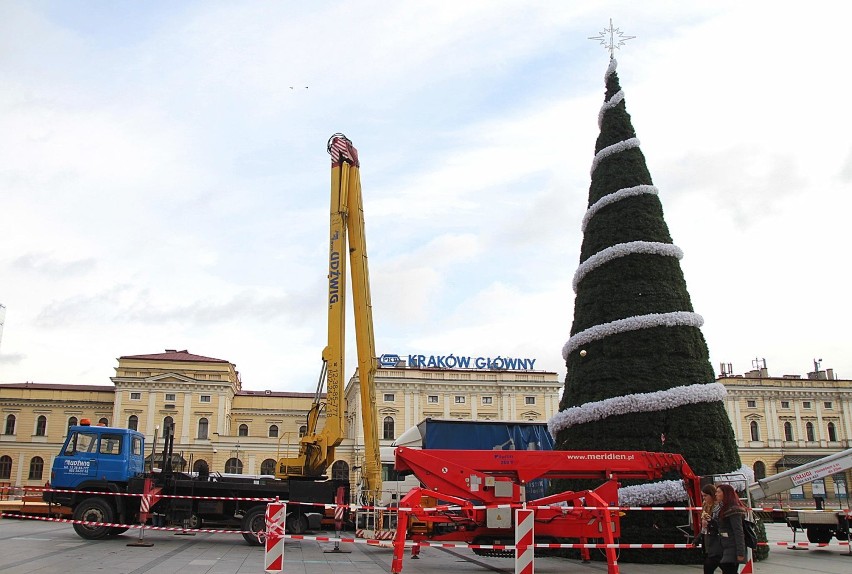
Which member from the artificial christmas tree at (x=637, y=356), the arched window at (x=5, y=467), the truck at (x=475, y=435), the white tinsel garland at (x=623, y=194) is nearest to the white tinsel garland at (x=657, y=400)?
the artificial christmas tree at (x=637, y=356)

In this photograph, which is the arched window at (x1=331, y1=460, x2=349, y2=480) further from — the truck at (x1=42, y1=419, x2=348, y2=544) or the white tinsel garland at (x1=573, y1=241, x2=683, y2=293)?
the white tinsel garland at (x1=573, y1=241, x2=683, y2=293)

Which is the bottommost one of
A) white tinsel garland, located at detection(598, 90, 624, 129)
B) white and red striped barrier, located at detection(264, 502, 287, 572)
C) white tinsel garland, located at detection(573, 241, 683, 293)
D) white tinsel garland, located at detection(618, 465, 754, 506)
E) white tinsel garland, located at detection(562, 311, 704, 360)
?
white and red striped barrier, located at detection(264, 502, 287, 572)

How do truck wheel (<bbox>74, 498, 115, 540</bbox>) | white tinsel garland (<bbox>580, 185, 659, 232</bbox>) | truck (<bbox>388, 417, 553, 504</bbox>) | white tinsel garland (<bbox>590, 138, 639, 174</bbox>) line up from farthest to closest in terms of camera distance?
truck (<bbox>388, 417, 553, 504</bbox>) → truck wheel (<bbox>74, 498, 115, 540</bbox>) → white tinsel garland (<bbox>590, 138, 639, 174</bbox>) → white tinsel garland (<bbox>580, 185, 659, 232</bbox>)

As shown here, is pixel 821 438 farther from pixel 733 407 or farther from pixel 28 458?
pixel 28 458

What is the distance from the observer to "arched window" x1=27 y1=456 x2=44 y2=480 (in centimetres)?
6713

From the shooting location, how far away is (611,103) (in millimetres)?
17875

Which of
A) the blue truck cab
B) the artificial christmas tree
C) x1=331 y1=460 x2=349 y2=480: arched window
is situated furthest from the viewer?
x1=331 y1=460 x2=349 y2=480: arched window

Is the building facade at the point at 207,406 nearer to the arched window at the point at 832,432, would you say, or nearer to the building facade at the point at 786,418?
the building facade at the point at 786,418

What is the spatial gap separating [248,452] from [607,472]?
190 ft

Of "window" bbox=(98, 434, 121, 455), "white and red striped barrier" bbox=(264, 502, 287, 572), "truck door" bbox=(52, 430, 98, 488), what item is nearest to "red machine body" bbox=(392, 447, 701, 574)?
"white and red striped barrier" bbox=(264, 502, 287, 572)

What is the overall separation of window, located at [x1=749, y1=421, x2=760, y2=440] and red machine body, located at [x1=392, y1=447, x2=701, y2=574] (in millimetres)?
62064

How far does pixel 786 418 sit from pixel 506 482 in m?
65.8

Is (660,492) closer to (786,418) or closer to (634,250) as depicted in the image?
(634,250)

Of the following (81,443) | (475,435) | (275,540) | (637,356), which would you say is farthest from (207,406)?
(275,540)
